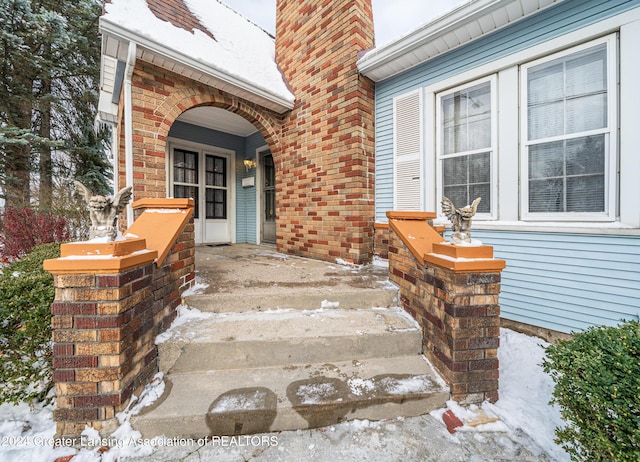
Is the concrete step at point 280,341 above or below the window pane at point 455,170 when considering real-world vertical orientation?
below

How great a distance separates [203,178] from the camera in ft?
20.2

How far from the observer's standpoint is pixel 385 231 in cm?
403

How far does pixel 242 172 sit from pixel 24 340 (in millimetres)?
5445

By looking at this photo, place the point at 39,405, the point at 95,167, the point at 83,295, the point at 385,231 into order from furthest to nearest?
the point at 95,167 < the point at 385,231 < the point at 39,405 < the point at 83,295

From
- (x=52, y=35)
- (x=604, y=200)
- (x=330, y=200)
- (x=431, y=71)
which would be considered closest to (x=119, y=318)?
(x=330, y=200)

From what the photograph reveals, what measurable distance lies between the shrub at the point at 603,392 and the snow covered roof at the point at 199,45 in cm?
454

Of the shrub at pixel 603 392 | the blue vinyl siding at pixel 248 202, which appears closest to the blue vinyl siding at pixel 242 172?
the blue vinyl siding at pixel 248 202

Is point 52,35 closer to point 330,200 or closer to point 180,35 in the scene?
point 180,35

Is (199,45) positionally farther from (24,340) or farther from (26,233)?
(26,233)

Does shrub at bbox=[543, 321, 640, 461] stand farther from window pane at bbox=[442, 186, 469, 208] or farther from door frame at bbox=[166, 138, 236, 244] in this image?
door frame at bbox=[166, 138, 236, 244]

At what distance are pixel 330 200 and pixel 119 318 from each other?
10.2 feet

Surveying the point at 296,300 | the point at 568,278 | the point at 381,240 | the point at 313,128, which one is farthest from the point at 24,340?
the point at 568,278

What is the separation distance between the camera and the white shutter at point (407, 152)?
3781mm

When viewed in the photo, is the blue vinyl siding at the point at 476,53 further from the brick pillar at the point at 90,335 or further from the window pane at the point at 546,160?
the brick pillar at the point at 90,335
